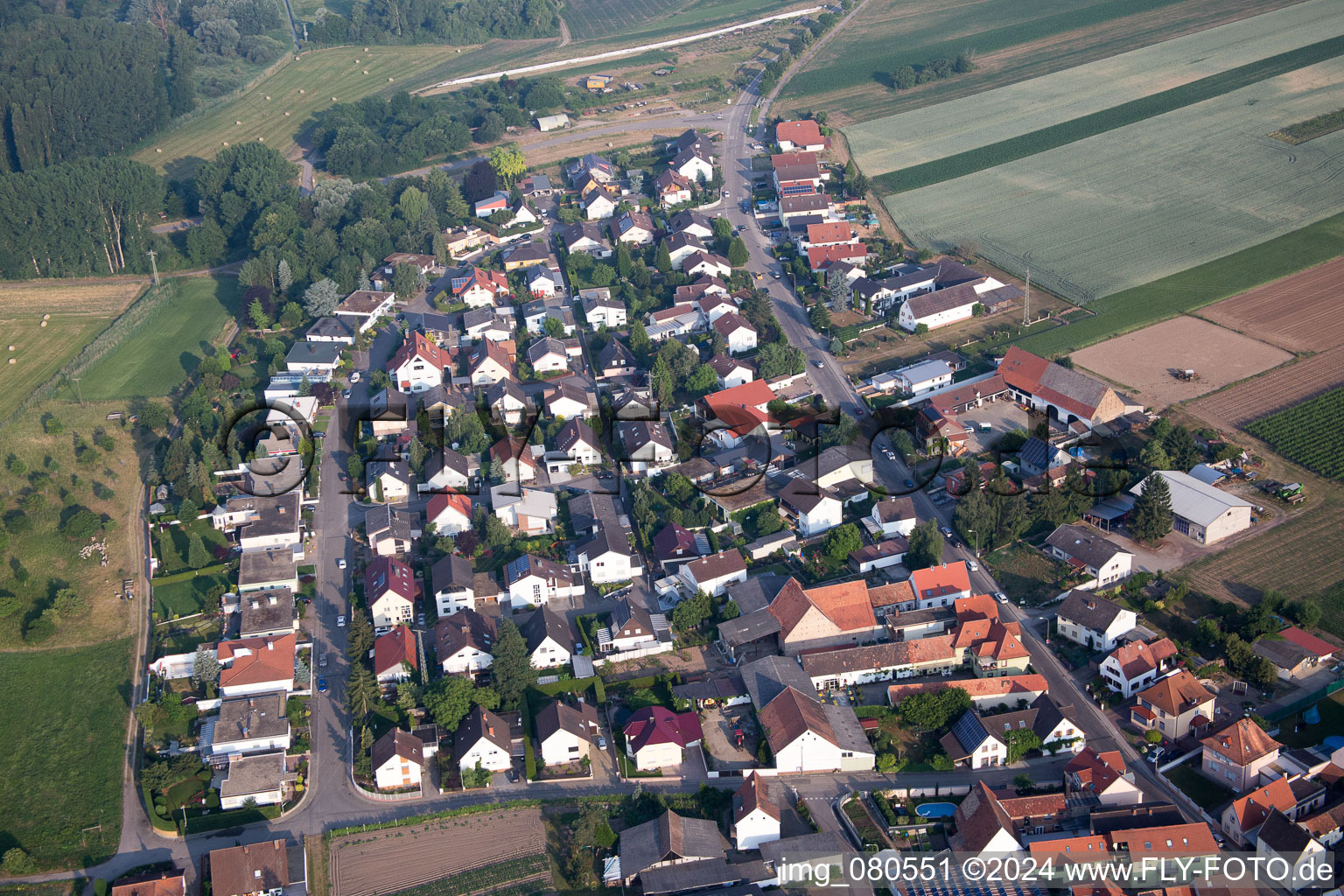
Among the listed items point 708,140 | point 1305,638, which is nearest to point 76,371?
point 708,140

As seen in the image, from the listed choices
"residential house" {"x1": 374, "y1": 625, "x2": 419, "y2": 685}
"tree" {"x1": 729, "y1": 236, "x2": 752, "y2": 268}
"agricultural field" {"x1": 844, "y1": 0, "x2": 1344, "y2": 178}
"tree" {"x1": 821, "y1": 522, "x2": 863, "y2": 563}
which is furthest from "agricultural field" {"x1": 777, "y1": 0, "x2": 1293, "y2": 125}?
"residential house" {"x1": 374, "y1": 625, "x2": 419, "y2": 685}

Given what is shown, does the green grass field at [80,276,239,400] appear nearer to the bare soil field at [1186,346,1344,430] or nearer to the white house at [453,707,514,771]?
Answer: the white house at [453,707,514,771]

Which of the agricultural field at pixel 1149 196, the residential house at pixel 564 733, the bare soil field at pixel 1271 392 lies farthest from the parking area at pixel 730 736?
the agricultural field at pixel 1149 196

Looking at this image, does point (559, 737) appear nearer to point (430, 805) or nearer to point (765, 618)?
point (430, 805)

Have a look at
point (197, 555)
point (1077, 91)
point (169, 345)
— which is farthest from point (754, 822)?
point (1077, 91)

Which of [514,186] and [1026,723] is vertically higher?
[514,186]

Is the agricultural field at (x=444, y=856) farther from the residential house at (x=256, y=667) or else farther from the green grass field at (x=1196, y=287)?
the green grass field at (x=1196, y=287)
